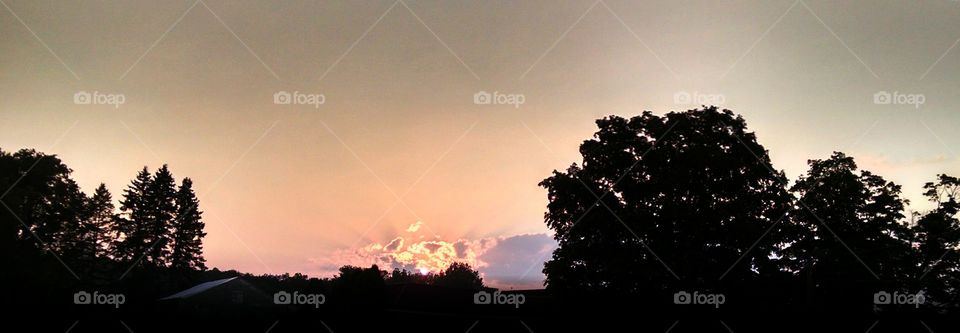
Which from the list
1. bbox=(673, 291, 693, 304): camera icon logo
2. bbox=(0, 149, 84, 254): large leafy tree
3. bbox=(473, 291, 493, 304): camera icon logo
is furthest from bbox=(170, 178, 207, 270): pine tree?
bbox=(673, 291, 693, 304): camera icon logo

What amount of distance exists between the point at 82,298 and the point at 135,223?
18.0m

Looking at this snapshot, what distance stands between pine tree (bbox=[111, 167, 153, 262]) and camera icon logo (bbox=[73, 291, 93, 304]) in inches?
562

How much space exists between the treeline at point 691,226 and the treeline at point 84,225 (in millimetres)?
40798

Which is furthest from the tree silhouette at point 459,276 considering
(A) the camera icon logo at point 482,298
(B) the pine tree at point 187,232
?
(A) the camera icon logo at point 482,298

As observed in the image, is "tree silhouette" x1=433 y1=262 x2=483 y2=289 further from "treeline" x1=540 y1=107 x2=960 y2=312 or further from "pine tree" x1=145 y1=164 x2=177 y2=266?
"treeline" x1=540 y1=107 x2=960 y2=312

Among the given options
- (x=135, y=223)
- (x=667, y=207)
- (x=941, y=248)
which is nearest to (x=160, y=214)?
(x=135, y=223)

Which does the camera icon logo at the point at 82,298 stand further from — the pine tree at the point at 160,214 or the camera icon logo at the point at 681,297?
the camera icon logo at the point at 681,297

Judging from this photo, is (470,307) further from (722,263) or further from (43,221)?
(43,221)

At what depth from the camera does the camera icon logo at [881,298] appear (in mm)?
27844

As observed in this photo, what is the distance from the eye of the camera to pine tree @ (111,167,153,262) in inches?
2367

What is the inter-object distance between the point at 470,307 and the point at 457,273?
12996 cm

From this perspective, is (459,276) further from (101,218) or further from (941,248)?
(941,248)

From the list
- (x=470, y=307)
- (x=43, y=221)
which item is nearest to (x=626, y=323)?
(x=470, y=307)

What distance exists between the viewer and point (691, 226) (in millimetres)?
22719
